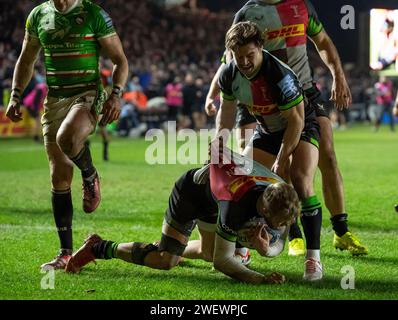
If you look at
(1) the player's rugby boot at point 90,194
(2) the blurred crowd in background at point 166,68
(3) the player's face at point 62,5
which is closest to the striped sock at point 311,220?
(1) the player's rugby boot at point 90,194

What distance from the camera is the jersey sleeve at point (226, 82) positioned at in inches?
254

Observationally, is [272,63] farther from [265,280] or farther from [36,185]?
[36,185]

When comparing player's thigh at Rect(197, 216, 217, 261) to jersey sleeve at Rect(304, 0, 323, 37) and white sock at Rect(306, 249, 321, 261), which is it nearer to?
white sock at Rect(306, 249, 321, 261)

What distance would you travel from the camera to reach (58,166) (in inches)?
277

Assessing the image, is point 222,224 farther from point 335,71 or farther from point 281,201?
point 335,71

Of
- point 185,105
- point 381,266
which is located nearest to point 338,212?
point 381,266

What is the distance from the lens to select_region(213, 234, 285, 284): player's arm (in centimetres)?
582

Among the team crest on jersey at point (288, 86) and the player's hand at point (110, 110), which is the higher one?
the team crest on jersey at point (288, 86)

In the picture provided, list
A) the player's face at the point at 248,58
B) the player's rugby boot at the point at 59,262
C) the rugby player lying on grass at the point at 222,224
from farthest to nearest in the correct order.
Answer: the player's rugby boot at the point at 59,262 < the player's face at the point at 248,58 < the rugby player lying on grass at the point at 222,224

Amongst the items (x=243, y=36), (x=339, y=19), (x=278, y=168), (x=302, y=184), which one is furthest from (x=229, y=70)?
(x=339, y=19)

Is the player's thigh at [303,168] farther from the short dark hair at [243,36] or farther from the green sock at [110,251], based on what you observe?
the green sock at [110,251]

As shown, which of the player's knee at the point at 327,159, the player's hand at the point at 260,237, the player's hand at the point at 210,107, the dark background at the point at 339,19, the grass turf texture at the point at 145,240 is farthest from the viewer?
the dark background at the point at 339,19

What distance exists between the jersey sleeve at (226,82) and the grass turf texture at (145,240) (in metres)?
1.32
